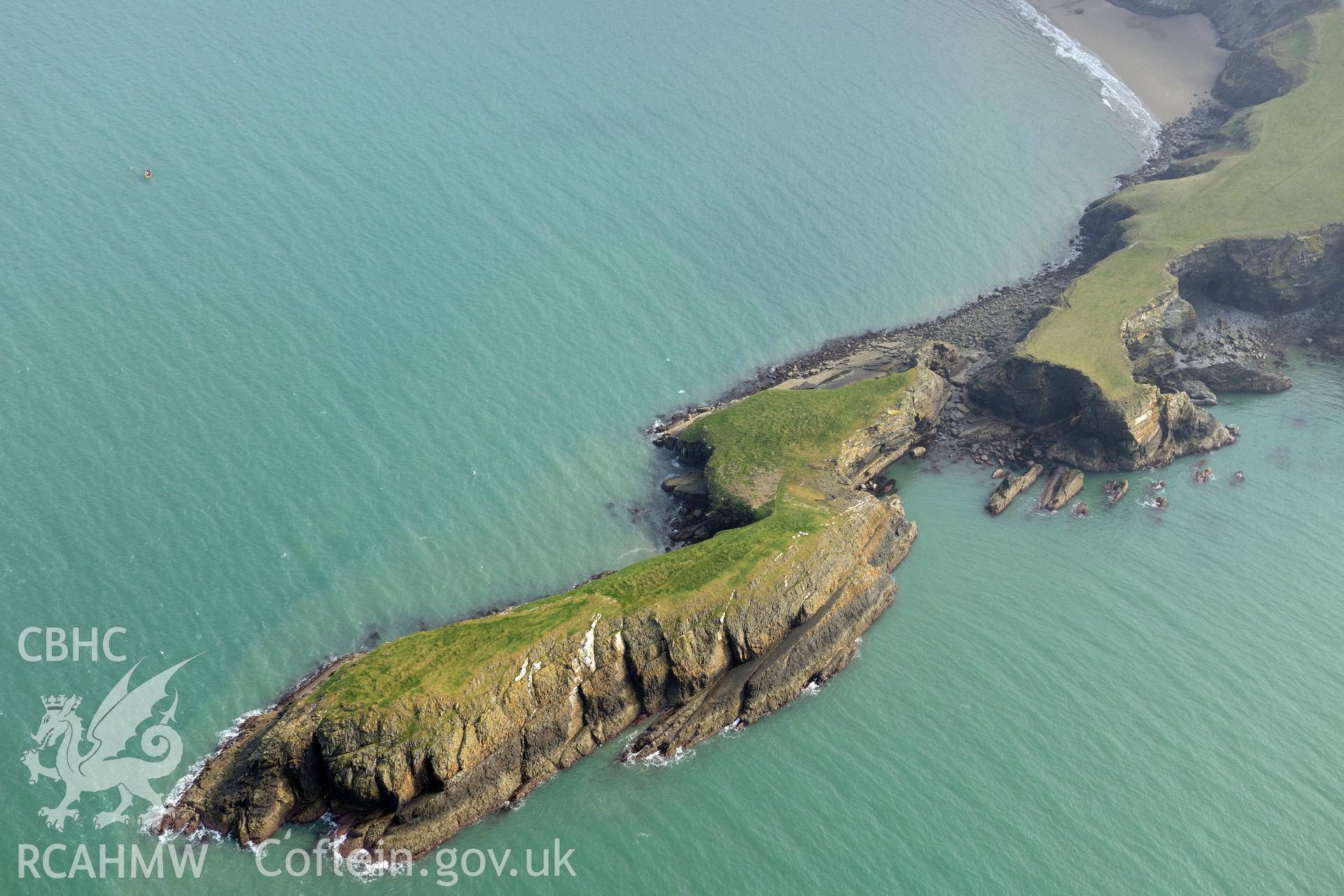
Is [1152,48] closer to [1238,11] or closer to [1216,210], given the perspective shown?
[1238,11]

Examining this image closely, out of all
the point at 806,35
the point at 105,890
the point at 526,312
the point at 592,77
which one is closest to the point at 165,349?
the point at 526,312

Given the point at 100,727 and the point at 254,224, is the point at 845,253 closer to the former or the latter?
the point at 254,224

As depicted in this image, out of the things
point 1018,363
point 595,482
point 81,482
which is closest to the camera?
point 81,482

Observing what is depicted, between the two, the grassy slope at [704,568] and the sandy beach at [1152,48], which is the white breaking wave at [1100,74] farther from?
the grassy slope at [704,568]

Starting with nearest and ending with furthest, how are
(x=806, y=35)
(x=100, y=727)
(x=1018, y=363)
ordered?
(x=100, y=727), (x=1018, y=363), (x=806, y=35)

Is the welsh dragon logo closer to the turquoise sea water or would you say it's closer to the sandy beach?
the turquoise sea water

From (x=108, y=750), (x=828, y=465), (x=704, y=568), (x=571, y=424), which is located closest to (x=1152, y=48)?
(x=828, y=465)
